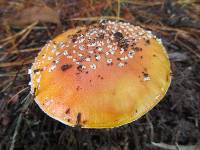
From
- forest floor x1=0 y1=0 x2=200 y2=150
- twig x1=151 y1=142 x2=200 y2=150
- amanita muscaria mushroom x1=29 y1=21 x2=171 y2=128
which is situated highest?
amanita muscaria mushroom x1=29 y1=21 x2=171 y2=128

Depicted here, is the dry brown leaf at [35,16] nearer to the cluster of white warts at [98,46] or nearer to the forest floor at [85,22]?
the forest floor at [85,22]

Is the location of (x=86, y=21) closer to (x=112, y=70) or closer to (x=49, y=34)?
(x=49, y=34)

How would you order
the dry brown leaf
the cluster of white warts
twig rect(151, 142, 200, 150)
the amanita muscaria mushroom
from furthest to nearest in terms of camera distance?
the dry brown leaf, twig rect(151, 142, 200, 150), the cluster of white warts, the amanita muscaria mushroom

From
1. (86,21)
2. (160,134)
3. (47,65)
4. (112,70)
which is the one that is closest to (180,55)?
(160,134)

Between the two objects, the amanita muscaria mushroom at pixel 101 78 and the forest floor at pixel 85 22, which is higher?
the amanita muscaria mushroom at pixel 101 78

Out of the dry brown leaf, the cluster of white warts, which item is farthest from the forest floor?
the cluster of white warts

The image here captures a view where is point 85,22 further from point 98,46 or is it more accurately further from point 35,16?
point 98,46

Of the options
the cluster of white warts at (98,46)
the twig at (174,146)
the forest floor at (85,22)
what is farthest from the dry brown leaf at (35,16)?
the twig at (174,146)

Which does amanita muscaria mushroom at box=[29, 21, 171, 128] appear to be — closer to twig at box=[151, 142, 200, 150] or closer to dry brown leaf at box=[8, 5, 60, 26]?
twig at box=[151, 142, 200, 150]

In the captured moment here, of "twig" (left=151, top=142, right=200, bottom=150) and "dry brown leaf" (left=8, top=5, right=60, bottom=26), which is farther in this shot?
"dry brown leaf" (left=8, top=5, right=60, bottom=26)
